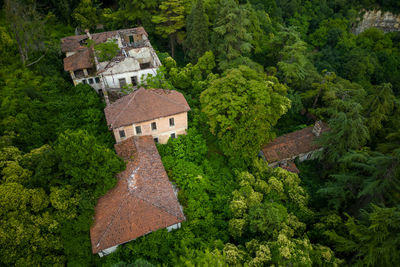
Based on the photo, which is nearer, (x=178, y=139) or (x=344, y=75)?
(x=178, y=139)

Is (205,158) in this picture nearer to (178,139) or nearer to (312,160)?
(178,139)

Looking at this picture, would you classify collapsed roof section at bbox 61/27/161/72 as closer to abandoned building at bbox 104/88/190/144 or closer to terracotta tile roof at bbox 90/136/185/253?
abandoned building at bbox 104/88/190/144

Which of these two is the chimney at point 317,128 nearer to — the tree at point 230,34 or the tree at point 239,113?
the tree at point 239,113

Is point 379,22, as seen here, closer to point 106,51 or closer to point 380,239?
point 106,51

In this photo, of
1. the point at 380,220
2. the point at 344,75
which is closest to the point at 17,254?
the point at 380,220

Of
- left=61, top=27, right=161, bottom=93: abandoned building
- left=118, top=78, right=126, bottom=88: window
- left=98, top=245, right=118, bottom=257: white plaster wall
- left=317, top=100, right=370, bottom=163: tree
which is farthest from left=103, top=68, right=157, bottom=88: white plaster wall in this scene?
left=317, top=100, right=370, bottom=163: tree

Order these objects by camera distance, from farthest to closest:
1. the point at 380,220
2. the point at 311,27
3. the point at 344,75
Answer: the point at 311,27 → the point at 344,75 → the point at 380,220

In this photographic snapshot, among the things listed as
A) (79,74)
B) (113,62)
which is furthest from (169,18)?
(79,74)
